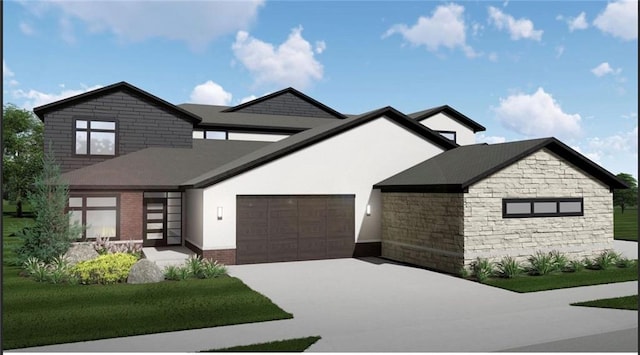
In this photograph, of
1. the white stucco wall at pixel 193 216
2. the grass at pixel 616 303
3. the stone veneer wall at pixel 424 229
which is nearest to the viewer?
the grass at pixel 616 303

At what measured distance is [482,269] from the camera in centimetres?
1447

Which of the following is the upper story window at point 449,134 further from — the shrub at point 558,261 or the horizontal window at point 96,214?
the horizontal window at point 96,214

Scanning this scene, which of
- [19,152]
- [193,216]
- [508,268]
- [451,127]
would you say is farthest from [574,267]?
[19,152]

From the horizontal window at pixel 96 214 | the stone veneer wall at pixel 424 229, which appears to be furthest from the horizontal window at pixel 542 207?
the horizontal window at pixel 96 214

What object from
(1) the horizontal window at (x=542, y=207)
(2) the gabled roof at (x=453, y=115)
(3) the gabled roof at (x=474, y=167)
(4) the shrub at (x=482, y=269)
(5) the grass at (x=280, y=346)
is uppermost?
(2) the gabled roof at (x=453, y=115)

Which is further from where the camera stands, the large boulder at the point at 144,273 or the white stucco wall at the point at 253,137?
the white stucco wall at the point at 253,137

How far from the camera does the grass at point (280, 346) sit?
7656mm

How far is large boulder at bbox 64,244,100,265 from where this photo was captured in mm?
16531

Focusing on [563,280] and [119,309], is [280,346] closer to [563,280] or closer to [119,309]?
[119,309]

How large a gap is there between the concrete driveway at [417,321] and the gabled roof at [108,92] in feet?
43.4

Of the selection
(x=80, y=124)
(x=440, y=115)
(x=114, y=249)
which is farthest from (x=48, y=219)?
(x=440, y=115)

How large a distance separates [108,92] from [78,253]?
9.72 metres

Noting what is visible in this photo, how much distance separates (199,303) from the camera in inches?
432

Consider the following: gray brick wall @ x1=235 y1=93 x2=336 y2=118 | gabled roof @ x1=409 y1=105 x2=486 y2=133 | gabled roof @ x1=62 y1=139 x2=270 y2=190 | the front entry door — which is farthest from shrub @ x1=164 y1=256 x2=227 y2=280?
gabled roof @ x1=409 y1=105 x2=486 y2=133
